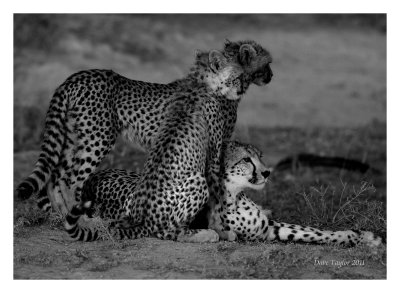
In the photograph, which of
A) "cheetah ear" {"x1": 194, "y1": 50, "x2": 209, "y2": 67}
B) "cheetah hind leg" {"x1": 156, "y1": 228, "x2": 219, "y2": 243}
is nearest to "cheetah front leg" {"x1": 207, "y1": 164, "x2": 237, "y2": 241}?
"cheetah hind leg" {"x1": 156, "y1": 228, "x2": 219, "y2": 243}

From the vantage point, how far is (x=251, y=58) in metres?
6.73

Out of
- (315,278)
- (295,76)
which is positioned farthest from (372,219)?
(295,76)

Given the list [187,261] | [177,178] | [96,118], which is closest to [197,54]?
[96,118]

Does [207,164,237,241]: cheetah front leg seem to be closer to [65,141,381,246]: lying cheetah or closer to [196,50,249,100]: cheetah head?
[65,141,381,246]: lying cheetah

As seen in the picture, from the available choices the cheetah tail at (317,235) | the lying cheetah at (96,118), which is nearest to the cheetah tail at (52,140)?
the lying cheetah at (96,118)

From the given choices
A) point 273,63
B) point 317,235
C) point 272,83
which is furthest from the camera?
point 272,83

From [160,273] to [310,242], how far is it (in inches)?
53.0

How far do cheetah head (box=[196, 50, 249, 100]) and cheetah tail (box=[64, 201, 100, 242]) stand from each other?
60.7 inches

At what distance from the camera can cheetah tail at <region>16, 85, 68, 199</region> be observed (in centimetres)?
630

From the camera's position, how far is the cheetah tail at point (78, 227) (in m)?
5.33

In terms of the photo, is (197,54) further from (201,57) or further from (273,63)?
(273,63)

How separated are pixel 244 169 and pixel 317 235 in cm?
72

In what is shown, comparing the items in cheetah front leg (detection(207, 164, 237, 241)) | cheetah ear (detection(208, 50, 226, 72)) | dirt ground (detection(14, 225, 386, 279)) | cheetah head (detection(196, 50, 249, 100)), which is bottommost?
dirt ground (detection(14, 225, 386, 279))

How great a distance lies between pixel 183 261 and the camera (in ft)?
18.0
